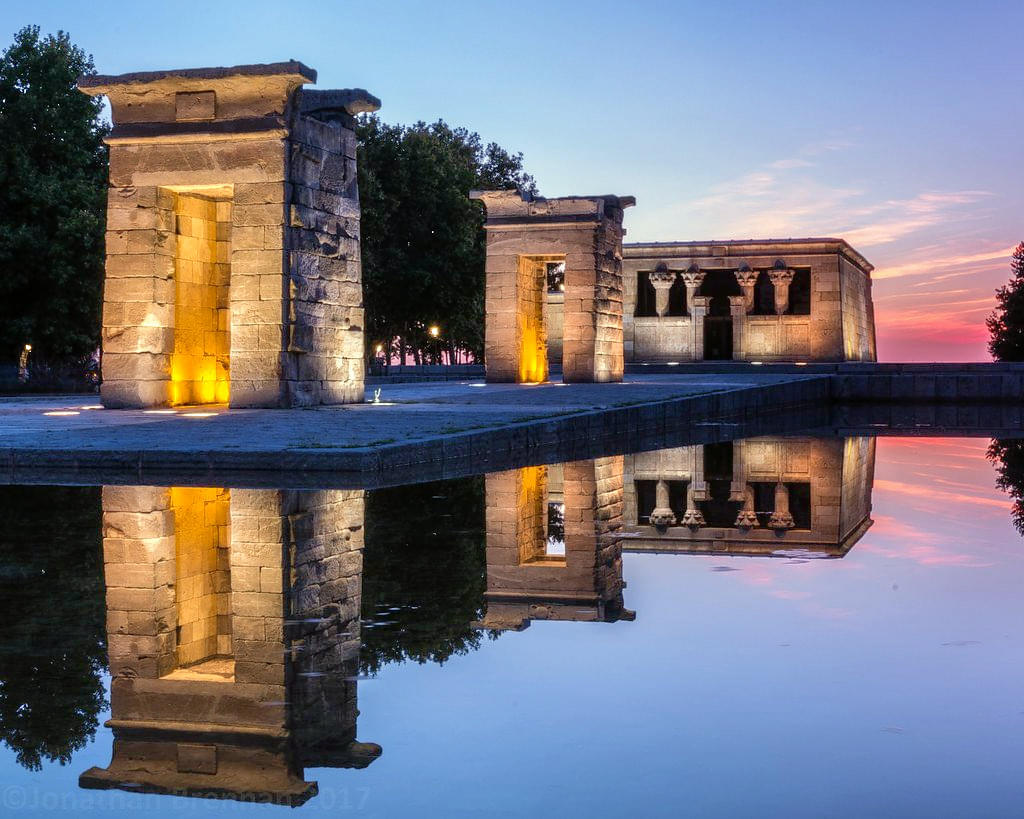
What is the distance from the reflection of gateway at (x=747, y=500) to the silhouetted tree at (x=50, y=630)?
3189 millimetres

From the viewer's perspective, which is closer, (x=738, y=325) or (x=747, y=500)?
(x=747, y=500)

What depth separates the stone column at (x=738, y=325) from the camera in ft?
153

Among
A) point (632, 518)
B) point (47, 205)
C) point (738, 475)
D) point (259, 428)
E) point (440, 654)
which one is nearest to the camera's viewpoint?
point (440, 654)

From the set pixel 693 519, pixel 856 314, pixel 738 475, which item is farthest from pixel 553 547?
pixel 856 314

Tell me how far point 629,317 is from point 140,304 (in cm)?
3208

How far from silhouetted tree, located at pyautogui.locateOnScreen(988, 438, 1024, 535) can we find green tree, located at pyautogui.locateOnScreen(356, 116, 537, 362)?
27.9m

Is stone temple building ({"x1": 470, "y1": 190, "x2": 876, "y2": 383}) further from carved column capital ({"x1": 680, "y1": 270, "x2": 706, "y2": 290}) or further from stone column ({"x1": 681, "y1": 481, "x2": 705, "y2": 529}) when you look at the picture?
stone column ({"x1": 681, "y1": 481, "x2": 705, "y2": 529})

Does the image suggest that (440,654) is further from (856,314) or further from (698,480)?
(856,314)

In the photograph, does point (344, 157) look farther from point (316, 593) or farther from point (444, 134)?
point (444, 134)

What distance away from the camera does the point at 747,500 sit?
10578 mm

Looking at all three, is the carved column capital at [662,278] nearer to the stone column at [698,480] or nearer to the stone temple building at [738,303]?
the stone temple building at [738,303]

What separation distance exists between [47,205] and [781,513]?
2900 cm

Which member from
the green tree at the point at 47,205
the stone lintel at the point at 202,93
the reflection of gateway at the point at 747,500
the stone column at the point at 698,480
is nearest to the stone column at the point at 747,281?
the green tree at the point at 47,205

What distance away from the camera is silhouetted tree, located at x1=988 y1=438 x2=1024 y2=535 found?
10156 millimetres
